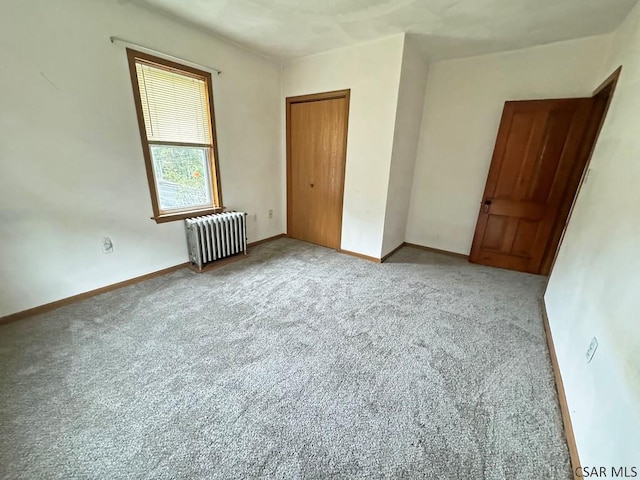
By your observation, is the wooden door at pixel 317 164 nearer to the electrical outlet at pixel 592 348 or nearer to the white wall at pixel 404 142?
the white wall at pixel 404 142

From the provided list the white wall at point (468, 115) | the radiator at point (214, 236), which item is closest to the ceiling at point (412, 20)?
the white wall at point (468, 115)

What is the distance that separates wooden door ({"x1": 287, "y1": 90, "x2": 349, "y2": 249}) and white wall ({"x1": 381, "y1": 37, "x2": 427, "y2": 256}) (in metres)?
0.65

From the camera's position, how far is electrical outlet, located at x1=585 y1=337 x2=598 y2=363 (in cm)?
126

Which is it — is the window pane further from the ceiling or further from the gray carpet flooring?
the ceiling

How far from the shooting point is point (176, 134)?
2672 millimetres

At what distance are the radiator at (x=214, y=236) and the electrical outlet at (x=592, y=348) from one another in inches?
125

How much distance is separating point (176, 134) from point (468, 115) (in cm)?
347

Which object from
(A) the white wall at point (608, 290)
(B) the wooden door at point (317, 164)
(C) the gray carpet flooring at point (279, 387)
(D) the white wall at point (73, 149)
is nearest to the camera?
(A) the white wall at point (608, 290)

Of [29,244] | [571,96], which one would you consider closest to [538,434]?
[571,96]

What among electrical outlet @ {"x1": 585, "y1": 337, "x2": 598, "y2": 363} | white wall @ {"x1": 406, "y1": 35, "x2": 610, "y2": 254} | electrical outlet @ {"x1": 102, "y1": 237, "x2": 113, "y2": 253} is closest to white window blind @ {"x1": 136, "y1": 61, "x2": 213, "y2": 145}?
electrical outlet @ {"x1": 102, "y1": 237, "x2": 113, "y2": 253}

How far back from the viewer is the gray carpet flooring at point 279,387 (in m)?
1.16

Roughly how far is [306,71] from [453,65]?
6.09 feet

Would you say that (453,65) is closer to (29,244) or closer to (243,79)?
(243,79)

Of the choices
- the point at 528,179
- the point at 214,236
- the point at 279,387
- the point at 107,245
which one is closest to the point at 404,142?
the point at 528,179
